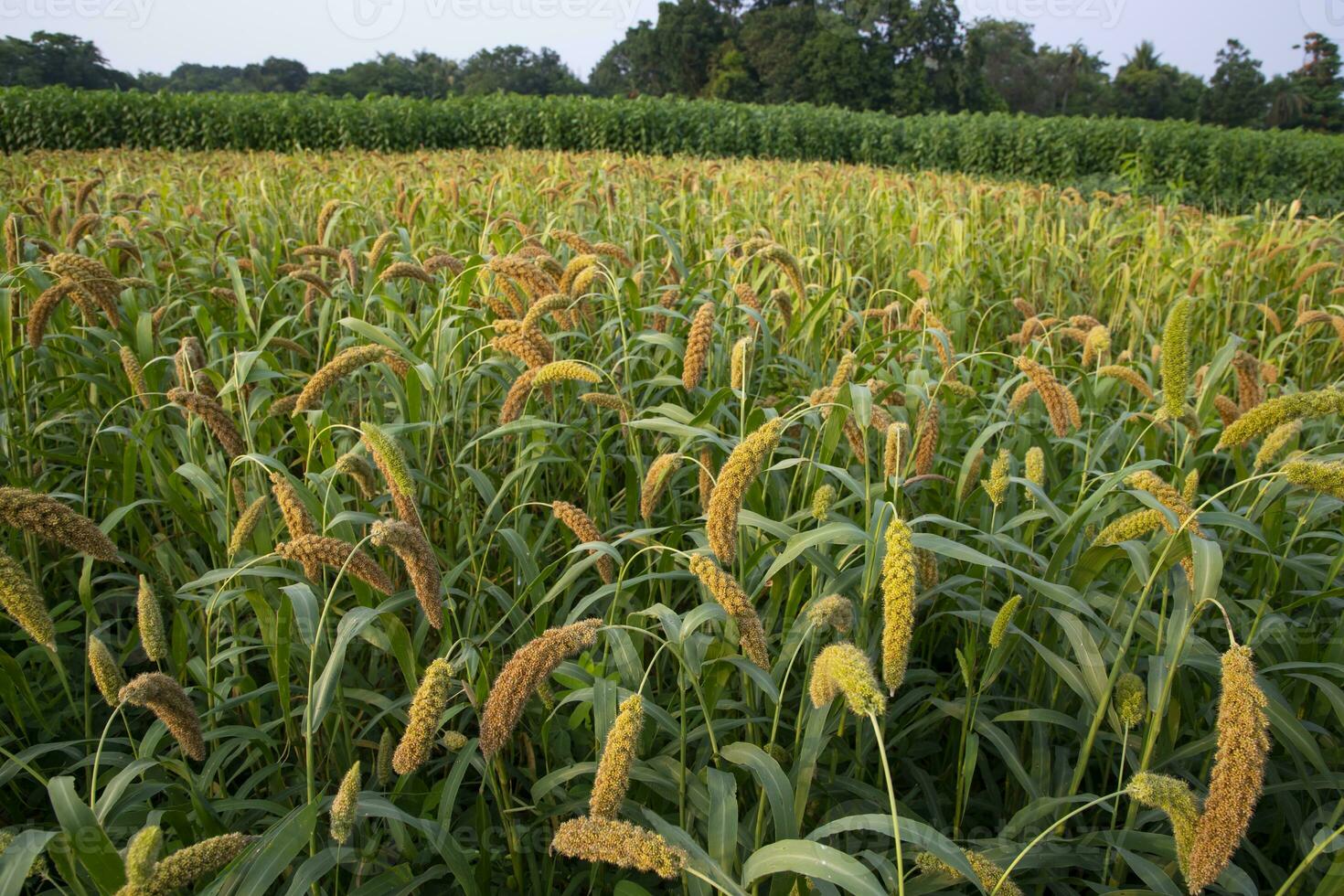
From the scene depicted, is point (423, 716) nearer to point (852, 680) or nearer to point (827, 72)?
point (852, 680)

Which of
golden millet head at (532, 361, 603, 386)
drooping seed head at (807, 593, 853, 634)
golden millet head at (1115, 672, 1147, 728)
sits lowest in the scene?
golden millet head at (1115, 672, 1147, 728)

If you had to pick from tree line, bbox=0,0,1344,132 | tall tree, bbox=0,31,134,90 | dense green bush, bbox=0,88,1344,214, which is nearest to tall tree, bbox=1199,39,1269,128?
tree line, bbox=0,0,1344,132

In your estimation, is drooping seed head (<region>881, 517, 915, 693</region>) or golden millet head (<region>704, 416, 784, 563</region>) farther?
golden millet head (<region>704, 416, 784, 563</region>)

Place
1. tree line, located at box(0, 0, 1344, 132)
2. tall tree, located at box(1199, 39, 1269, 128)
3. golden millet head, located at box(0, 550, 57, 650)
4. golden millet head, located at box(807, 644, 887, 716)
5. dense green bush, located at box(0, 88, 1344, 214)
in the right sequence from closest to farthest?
golden millet head, located at box(807, 644, 887, 716)
golden millet head, located at box(0, 550, 57, 650)
dense green bush, located at box(0, 88, 1344, 214)
tree line, located at box(0, 0, 1344, 132)
tall tree, located at box(1199, 39, 1269, 128)

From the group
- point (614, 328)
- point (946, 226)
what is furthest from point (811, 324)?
point (946, 226)

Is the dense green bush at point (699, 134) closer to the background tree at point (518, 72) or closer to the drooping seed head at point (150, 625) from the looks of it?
the drooping seed head at point (150, 625)

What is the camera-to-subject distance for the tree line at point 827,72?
47281mm

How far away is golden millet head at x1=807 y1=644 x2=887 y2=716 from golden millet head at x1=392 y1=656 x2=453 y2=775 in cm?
43

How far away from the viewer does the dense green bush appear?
61.2 feet

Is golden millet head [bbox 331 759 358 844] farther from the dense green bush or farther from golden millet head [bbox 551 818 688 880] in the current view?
the dense green bush

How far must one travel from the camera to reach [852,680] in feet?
2.67

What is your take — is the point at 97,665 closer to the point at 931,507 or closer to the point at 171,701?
the point at 171,701

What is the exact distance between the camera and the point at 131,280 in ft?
7.30

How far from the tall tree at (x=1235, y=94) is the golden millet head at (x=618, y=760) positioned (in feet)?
251
